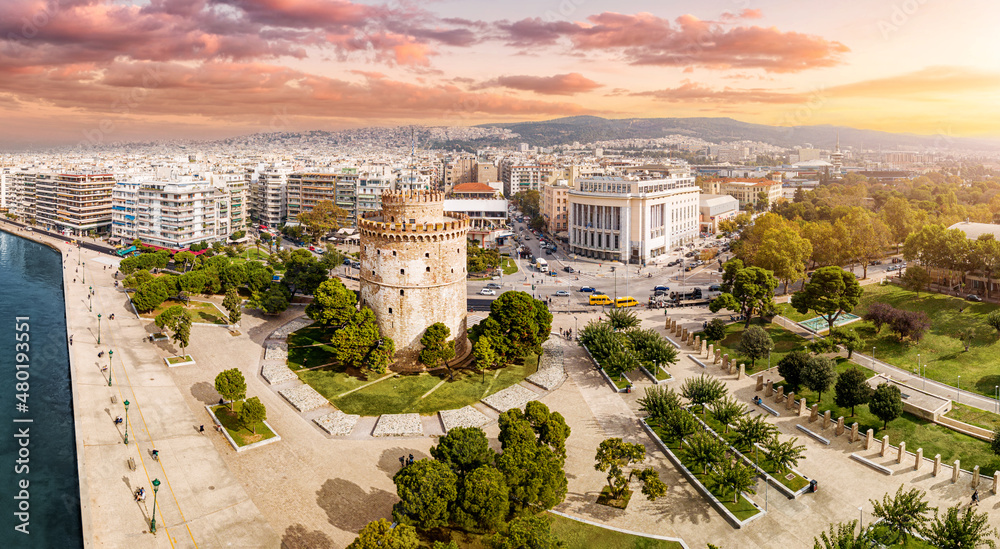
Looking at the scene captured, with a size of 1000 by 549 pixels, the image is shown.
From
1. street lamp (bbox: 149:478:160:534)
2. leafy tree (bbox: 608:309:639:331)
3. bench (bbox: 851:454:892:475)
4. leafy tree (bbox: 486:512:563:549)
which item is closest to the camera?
leafy tree (bbox: 486:512:563:549)

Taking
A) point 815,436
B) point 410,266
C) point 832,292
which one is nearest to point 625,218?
point 832,292

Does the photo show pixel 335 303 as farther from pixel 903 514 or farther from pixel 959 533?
pixel 959 533

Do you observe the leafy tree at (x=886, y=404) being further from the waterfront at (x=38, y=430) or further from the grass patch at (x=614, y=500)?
the waterfront at (x=38, y=430)

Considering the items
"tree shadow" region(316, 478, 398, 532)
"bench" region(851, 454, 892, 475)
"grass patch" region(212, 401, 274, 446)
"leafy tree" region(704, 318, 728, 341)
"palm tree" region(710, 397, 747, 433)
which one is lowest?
"tree shadow" region(316, 478, 398, 532)

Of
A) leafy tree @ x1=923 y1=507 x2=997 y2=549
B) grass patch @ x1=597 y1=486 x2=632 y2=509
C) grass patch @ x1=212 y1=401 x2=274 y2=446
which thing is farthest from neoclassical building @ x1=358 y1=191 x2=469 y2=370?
leafy tree @ x1=923 y1=507 x2=997 y2=549

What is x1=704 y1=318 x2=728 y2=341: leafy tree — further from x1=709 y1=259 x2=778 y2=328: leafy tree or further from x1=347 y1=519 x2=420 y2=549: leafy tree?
x1=347 y1=519 x2=420 y2=549: leafy tree

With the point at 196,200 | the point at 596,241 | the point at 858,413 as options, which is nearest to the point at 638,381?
the point at 858,413

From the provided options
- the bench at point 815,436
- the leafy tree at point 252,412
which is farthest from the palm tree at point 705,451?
the leafy tree at point 252,412
